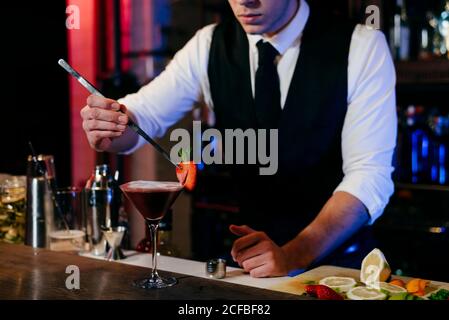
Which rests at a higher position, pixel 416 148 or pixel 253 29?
pixel 253 29

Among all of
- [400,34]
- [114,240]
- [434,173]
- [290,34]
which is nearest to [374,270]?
[114,240]

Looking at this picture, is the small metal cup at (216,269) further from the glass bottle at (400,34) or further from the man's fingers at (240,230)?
the glass bottle at (400,34)

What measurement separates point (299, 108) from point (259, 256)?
2.55 ft

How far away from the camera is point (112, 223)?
2080 mm

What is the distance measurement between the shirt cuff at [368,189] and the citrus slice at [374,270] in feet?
1.50

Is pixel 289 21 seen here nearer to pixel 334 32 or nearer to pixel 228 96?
pixel 334 32

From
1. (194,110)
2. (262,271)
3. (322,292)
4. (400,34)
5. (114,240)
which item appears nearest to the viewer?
(322,292)

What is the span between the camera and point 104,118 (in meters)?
1.82

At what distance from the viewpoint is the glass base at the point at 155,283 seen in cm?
143

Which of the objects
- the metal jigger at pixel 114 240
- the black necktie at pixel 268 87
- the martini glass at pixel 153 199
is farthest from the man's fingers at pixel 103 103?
the black necktie at pixel 268 87

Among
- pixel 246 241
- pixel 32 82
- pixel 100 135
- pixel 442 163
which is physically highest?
pixel 32 82

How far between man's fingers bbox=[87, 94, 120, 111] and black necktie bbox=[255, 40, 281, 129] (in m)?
0.72

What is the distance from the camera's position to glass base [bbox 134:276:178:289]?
1.43m

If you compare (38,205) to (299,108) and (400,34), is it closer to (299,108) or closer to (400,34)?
(299,108)
